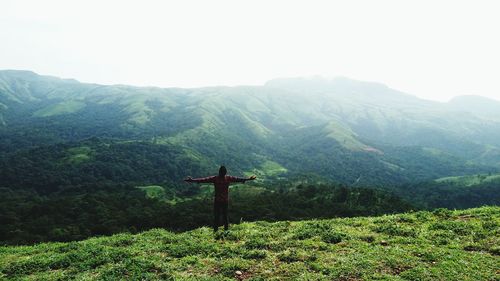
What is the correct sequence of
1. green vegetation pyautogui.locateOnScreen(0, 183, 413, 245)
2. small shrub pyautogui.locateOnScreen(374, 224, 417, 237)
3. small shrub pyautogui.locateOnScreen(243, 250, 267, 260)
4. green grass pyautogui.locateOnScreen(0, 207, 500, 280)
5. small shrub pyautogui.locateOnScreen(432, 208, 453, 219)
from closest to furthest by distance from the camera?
green grass pyautogui.locateOnScreen(0, 207, 500, 280)
small shrub pyautogui.locateOnScreen(243, 250, 267, 260)
small shrub pyautogui.locateOnScreen(374, 224, 417, 237)
small shrub pyautogui.locateOnScreen(432, 208, 453, 219)
green vegetation pyautogui.locateOnScreen(0, 183, 413, 245)

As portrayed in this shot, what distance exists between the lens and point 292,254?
1866 centimetres

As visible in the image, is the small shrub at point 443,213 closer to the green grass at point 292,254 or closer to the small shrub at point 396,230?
the green grass at point 292,254

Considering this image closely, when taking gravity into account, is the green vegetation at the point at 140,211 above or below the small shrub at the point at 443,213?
below

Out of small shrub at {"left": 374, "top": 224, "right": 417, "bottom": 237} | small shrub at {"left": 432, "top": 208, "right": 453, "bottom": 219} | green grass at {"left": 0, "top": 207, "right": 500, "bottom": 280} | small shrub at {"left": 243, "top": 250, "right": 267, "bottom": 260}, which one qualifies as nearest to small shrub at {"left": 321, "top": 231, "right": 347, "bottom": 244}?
green grass at {"left": 0, "top": 207, "right": 500, "bottom": 280}

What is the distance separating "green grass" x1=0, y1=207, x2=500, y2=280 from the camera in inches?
647

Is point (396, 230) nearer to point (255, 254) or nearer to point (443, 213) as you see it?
point (443, 213)

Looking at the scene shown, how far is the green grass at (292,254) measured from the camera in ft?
53.9

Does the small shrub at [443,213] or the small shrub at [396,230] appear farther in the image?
the small shrub at [443,213]

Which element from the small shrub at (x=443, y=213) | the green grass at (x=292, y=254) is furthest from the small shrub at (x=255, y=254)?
the small shrub at (x=443, y=213)

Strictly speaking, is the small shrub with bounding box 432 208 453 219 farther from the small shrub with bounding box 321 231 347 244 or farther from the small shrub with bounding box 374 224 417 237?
the small shrub with bounding box 321 231 347 244

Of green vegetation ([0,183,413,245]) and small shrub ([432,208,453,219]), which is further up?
small shrub ([432,208,453,219])

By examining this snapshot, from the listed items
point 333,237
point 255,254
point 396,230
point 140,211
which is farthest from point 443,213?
point 140,211

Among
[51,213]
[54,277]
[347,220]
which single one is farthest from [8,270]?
[51,213]

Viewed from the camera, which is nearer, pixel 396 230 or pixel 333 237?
pixel 333 237
